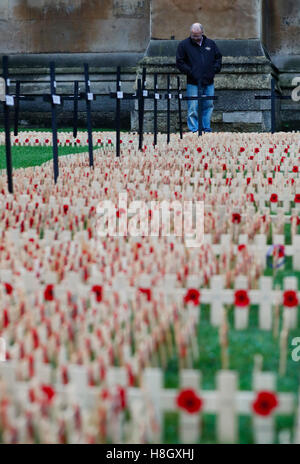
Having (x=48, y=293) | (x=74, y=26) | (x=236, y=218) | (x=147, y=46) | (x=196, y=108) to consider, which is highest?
(x=74, y=26)

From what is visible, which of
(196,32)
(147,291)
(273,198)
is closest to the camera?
(147,291)

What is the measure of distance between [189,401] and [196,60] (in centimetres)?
1410

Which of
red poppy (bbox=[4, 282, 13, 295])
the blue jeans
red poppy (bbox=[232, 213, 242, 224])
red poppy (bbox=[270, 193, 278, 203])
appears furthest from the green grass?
red poppy (bbox=[4, 282, 13, 295])

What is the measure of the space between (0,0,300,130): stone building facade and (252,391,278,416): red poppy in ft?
53.9

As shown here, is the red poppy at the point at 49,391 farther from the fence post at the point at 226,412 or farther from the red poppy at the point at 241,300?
the red poppy at the point at 241,300

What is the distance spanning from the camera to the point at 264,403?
74.2 inches

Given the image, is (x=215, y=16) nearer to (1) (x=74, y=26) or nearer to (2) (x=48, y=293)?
(1) (x=74, y=26)

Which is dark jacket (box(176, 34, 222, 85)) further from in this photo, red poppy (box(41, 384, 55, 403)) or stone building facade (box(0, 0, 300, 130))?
red poppy (box(41, 384, 55, 403))

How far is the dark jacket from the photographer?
1543 centimetres

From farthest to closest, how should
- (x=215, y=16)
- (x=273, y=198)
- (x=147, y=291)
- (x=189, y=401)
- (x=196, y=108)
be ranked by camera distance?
(x=215, y=16)
(x=196, y=108)
(x=273, y=198)
(x=147, y=291)
(x=189, y=401)

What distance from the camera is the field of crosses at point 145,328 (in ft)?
Result: 6.51

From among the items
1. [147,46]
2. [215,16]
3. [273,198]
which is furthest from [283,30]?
[273,198]

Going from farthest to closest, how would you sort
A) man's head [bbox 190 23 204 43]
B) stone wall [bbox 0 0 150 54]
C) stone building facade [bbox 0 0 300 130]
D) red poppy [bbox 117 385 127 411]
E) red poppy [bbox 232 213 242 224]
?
stone wall [bbox 0 0 150 54]
stone building facade [bbox 0 0 300 130]
man's head [bbox 190 23 204 43]
red poppy [bbox 232 213 242 224]
red poppy [bbox 117 385 127 411]
